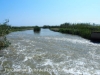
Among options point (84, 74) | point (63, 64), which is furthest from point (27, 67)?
point (84, 74)

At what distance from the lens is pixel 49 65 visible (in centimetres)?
923

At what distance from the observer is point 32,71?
26.5ft

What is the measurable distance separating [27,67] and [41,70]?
1.07m

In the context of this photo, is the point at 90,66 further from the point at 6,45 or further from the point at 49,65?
the point at 6,45

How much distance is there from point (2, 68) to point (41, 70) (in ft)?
7.94

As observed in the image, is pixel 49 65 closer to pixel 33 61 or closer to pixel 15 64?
pixel 33 61

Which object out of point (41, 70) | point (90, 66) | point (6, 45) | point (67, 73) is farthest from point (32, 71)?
point (6, 45)

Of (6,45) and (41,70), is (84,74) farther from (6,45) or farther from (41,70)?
(6,45)

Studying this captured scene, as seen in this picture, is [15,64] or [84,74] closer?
[84,74]

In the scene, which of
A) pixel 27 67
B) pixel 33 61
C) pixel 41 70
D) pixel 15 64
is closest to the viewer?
pixel 41 70

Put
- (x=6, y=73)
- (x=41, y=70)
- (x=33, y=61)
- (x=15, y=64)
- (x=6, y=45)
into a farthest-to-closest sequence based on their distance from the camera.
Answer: (x=6, y=45)
(x=33, y=61)
(x=15, y=64)
(x=41, y=70)
(x=6, y=73)

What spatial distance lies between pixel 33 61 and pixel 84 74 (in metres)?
3.99

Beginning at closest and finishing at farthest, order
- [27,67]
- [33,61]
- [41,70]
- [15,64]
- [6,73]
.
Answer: [6,73] < [41,70] < [27,67] < [15,64] < [33,61]

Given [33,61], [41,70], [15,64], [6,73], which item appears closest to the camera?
[6,73]
